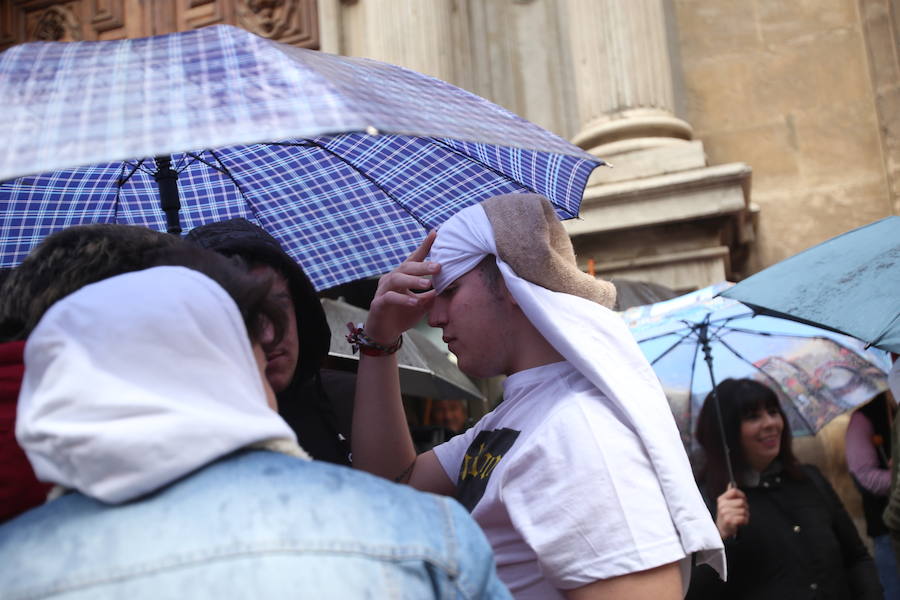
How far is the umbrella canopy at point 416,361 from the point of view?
431 cm

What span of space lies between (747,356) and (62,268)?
3.26 m

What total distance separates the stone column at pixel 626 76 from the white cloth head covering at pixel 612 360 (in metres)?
4.49

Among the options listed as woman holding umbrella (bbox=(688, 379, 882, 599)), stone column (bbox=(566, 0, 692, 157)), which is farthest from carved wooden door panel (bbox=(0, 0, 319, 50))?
woman holding umbrella (bbox=(688, 379, 882, 599))

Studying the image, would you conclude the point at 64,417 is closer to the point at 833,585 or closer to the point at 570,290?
the point at 570,290

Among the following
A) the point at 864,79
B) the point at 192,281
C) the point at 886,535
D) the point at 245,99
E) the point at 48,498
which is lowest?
the point at 886,535

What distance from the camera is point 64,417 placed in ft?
3.38

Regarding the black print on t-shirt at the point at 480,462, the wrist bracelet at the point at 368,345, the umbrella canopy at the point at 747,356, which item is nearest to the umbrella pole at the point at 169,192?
the wrist bracelet at the point at 368,345

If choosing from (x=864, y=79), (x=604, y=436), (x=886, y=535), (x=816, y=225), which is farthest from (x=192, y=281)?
(x=864, y=79)

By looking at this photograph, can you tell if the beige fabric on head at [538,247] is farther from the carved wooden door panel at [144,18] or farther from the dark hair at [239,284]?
the carved wooden door panel at [144,18]

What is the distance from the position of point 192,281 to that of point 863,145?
6425mm

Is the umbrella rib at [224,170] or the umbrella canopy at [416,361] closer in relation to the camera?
the umbrella rib at [224,170]

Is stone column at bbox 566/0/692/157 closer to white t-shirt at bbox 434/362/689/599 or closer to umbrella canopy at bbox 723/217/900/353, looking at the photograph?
umbrella canopy at bbox 723/217/900/353

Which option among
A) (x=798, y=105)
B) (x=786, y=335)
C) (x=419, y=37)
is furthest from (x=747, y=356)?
(x=419, y=37)

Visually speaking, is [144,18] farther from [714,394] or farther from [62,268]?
[62,268]
